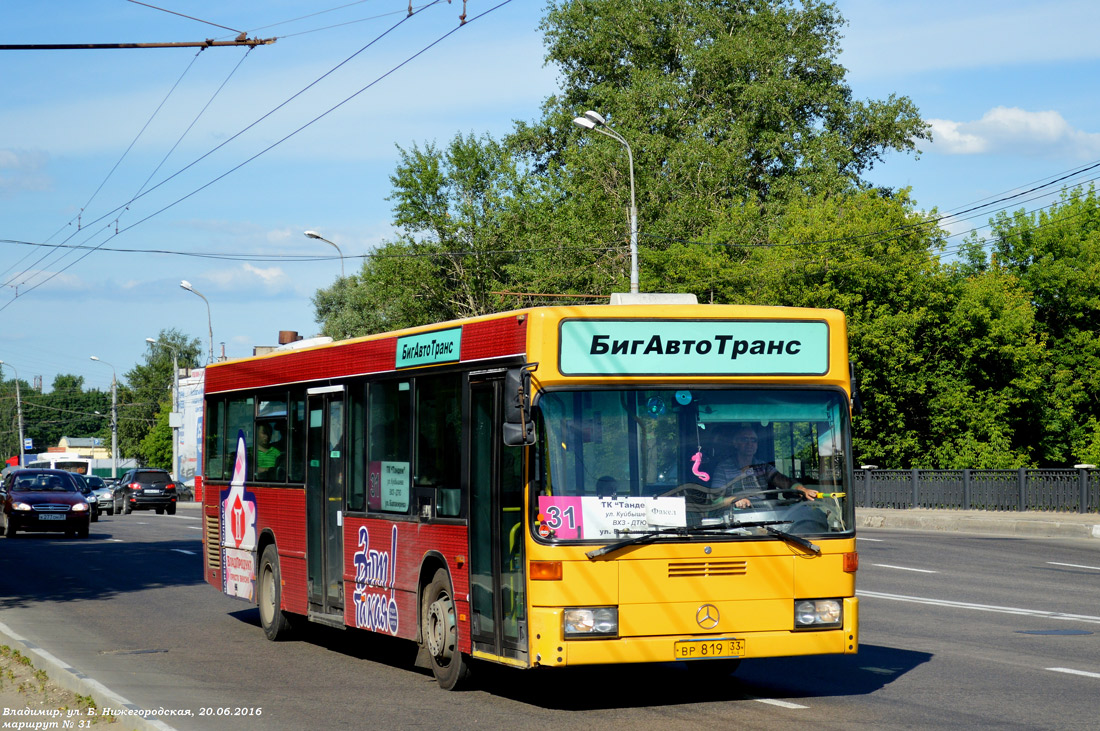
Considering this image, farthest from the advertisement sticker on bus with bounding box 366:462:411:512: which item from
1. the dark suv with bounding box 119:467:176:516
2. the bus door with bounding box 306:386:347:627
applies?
the dark suv with bounding box 119:467:176:516

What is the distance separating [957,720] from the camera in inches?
330

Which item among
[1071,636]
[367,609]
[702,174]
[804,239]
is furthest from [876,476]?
[367,609]

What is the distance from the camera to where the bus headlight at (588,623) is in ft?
28.0

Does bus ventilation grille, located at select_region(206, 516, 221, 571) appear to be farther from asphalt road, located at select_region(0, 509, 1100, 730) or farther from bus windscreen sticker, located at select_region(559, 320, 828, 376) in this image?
bus windscreen sticker, located at select_region(559, 320, 828, 376)

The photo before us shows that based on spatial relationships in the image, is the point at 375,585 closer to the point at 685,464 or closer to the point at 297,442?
the point at 297,442

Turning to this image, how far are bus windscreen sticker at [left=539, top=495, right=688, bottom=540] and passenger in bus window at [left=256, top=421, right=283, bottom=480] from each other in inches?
232

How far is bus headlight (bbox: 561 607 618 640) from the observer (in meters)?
8.55

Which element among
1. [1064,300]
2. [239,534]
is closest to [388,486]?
[239,534]

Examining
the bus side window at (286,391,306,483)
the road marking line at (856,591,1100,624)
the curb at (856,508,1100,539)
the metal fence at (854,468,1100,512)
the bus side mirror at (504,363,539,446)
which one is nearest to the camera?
the bus side mirror at (504,363,539,446)

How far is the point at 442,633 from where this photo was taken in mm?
10141

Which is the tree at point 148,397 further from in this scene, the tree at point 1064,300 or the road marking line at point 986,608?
the road marking line at point 986,608

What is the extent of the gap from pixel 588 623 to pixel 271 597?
6351 mm

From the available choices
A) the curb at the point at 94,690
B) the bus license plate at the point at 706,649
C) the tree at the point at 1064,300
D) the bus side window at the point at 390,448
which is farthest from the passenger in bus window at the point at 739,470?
the tree at the point at 1064,300

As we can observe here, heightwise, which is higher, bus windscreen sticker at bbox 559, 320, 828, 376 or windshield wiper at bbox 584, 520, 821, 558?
bus windscreen sticker at bbox 559, 320, 828, 376
